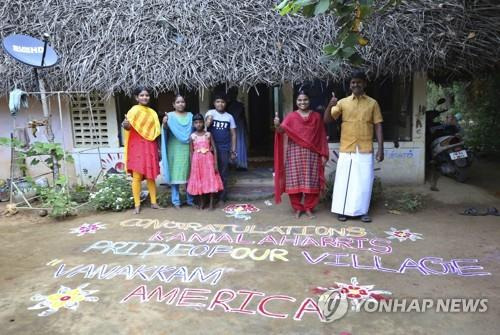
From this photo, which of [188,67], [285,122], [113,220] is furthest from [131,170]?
[285,122]

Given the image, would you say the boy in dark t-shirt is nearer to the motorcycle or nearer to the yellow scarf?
the yellow scarf

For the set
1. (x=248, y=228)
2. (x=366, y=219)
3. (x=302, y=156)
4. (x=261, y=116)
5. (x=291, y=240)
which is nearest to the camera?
(x=291, y=240)

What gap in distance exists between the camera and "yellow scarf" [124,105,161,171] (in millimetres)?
5289

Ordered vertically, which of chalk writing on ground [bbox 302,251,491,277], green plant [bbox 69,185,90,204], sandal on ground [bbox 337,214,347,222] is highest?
green plant [bbox 69,185,90,204]

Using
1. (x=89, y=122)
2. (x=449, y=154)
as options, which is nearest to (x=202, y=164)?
(x=89, y=122)

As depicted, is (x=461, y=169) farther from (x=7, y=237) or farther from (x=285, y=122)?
(x=7, y=237)

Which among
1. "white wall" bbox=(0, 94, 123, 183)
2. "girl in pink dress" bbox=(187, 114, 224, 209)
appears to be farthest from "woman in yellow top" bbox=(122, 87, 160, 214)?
"white wall" bbox=(0, 94, 123, 183)

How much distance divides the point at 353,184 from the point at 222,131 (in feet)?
6.37

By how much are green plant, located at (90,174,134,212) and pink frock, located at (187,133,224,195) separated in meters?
1.00

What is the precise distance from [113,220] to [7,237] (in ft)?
3.94

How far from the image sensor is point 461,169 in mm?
6602

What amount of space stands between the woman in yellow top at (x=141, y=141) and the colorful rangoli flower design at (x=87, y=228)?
58 centimetres

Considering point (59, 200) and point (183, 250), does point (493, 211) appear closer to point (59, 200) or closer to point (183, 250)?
point (183, 250)

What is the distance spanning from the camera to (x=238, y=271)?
3.59m
